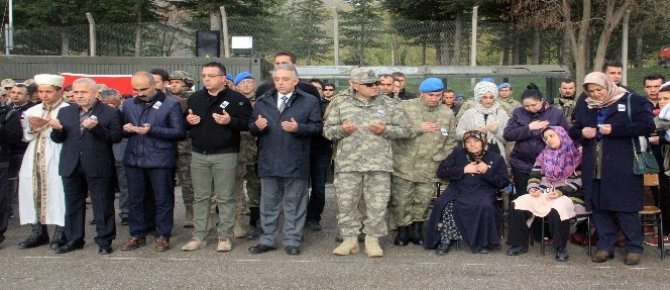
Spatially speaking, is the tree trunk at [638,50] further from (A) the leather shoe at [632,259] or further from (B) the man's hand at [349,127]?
(B) the man's hand at [349,127]

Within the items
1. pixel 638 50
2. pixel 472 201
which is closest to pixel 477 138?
pixel 472 201

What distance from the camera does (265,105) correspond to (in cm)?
748

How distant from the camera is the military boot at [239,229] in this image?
27.1 feet

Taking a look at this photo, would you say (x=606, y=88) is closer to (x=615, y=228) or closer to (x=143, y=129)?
(x=615, y=228)

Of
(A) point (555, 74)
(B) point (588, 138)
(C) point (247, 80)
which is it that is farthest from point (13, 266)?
(A) point (555, 74)

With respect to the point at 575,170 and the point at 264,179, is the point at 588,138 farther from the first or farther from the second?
the point at 264,179

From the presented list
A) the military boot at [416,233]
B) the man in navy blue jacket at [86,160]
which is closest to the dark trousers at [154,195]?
the man in navy blue jacket at [86,160]

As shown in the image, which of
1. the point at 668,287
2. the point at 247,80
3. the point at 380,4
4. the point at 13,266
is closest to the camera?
the point at 668,287

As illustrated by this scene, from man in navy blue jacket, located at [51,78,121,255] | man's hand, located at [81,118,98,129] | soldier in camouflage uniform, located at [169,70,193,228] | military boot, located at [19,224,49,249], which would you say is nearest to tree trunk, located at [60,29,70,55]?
soldier in camouflage uniform, located at [169,70,193,228]

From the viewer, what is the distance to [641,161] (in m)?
6.85

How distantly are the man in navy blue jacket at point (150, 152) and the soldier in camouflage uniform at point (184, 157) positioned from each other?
662 mm

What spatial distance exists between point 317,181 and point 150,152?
2041 millimetres

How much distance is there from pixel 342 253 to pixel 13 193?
15.6ft

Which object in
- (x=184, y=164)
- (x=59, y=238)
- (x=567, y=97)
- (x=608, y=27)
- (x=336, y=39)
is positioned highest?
(x=608, y=27)
